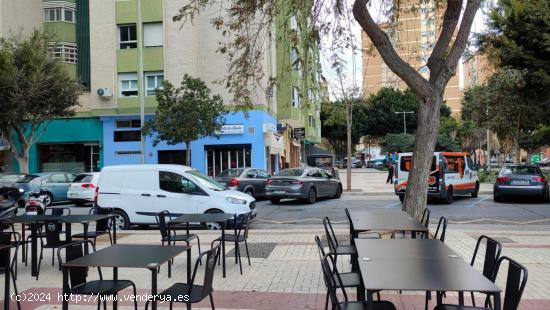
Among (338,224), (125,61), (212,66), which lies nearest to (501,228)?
(338,224)

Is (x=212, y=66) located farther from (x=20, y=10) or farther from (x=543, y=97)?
(x=543, y=97)

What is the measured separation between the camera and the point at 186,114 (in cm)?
2473

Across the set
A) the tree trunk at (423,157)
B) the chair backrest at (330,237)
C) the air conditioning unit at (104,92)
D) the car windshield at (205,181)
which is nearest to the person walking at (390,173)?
the air conditioning unit at (104,92)

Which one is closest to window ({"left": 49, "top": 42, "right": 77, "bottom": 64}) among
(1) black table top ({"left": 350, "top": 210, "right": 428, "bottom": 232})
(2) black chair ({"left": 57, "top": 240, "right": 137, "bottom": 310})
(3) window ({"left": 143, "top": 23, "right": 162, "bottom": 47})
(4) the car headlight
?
(3) window ({"left": 143, "top": 23, "right": 162, "bottom": 47})

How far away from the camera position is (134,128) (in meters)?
31.6

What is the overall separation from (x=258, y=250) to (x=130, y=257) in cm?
479

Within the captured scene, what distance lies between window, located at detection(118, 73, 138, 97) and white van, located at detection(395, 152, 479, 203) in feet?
61.7

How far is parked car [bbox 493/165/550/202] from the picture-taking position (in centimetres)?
1861

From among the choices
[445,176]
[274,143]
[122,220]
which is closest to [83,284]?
[122,220]

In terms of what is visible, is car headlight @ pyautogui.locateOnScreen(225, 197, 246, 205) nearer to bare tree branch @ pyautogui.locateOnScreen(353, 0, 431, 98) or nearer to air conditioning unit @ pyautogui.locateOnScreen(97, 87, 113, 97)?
bare tree branch @ pyautogui.locateOnScreen(353, 0, 431, 98)

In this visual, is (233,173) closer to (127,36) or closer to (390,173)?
(390,173)

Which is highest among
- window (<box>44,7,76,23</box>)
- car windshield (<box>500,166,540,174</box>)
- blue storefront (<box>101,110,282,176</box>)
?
window (<box>44,7,76,23</box>)

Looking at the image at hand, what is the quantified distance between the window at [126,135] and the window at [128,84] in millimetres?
2287

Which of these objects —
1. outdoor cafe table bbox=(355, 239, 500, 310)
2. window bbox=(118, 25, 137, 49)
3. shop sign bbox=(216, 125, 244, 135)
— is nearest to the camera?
outdoor cafe table bbox=(355, 239, 500, 310)
